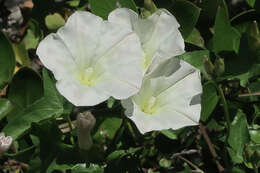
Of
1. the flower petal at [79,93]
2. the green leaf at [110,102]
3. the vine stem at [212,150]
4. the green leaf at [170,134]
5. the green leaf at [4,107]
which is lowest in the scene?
the vine stem at [212,150]

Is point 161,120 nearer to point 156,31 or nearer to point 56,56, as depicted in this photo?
point 156,31

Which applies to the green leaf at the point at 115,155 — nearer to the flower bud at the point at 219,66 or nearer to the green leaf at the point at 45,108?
the green leaf at the point at 45,108

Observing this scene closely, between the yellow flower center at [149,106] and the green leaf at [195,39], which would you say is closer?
the yellow flower center at [149,106]

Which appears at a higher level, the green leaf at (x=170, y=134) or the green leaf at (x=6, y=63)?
the green leaf at (x=6, y=63)

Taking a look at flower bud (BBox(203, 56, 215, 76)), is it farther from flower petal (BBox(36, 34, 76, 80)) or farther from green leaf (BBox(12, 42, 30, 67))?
green leaf (BBox(12, 42, 30, 67))

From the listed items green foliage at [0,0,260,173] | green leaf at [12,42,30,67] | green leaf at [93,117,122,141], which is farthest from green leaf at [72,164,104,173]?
green leaf at [12,42,30,67]

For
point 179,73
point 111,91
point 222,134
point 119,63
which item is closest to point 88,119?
point 111,91

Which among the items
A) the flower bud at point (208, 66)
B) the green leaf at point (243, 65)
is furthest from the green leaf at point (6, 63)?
the green leaf at point (243, 65)
